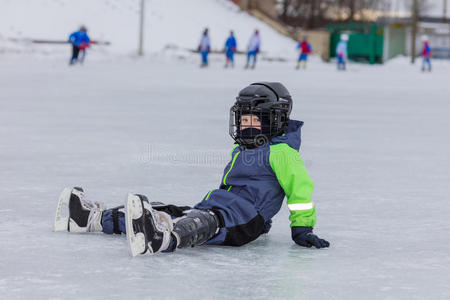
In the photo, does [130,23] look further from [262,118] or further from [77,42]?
[262,118]

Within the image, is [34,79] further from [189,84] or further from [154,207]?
[154,207]

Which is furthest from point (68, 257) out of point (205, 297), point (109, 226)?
point (205, 297)

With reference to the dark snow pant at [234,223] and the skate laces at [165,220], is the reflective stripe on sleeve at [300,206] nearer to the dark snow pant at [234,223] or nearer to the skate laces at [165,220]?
the dark snow pant at [234,223]

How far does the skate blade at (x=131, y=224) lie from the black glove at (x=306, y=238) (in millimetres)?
694

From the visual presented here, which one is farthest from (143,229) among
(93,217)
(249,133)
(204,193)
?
(204,193)

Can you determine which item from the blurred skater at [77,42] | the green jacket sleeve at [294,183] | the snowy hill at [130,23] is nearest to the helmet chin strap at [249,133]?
the green jacket sleeve at [294,183]

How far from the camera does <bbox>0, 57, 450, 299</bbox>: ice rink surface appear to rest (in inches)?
122

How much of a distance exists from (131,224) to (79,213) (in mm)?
695

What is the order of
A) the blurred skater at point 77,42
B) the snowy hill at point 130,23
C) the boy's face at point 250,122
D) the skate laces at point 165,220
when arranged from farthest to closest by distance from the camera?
the snowy hill at point 130,23 < the blurred skater at point 77,42 < the boy's face at point 250,122 < the skate laces at point 165,220

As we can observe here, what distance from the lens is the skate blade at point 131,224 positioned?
10.8 ft

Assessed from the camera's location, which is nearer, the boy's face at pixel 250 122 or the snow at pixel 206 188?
the snow at pixel 206 188

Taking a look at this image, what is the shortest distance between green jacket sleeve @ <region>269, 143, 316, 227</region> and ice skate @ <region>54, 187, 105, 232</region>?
0.87 m

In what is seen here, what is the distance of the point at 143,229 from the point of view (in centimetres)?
335

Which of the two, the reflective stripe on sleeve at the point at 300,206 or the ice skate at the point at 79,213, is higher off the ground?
the reflective stripe on sleeve at the point at 300,206
